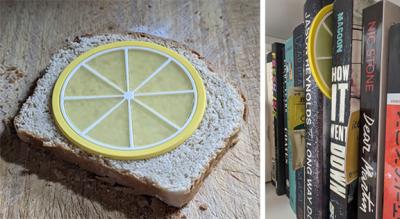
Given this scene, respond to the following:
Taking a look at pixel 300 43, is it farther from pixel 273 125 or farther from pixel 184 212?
pixel 184 212

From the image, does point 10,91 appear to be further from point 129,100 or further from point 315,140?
point 315,140

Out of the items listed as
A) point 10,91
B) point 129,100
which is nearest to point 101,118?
point 129,100

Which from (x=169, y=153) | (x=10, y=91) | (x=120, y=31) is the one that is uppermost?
(x=120, y=31)

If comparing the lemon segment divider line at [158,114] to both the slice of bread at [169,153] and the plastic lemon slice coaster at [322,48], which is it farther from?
the plastic lemon slice coaster at [322,48]

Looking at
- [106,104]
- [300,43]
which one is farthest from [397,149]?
[106,104]

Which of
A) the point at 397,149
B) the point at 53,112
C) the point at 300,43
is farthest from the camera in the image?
the point at 53,112

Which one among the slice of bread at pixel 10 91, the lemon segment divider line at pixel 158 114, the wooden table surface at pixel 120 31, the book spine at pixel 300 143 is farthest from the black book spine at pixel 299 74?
the slice of bread at pixel 10 91
